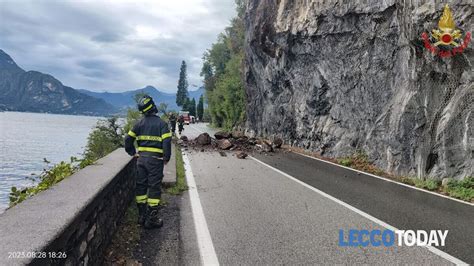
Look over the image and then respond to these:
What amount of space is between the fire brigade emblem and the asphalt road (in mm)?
4035

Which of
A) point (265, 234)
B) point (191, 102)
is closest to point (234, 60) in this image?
point (265, 234)

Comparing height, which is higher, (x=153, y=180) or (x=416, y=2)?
(x=416, y=2)

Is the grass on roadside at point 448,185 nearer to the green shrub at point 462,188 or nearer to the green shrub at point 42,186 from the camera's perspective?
the green shrub at point 462,188

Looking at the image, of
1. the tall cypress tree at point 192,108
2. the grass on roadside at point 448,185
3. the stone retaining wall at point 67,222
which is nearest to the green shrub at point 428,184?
the grass on roadside at point 448,185

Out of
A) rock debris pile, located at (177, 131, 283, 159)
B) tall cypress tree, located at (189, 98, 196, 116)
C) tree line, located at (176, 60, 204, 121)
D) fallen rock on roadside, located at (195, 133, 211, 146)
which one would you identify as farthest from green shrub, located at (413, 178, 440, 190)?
tall cypress tree, located at (189, 98, 196, 116)

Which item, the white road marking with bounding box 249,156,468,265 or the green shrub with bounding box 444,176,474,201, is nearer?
the white road marking with bounding box 249,156,468,265

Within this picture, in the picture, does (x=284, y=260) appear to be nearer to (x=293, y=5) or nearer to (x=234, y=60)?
(x=293, y=5)

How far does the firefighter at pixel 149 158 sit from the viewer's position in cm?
633

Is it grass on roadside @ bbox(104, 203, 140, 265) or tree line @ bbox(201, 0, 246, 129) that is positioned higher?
tree line @ bbox(201, 0, 246, 129)

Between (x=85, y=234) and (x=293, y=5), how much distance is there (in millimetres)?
21987

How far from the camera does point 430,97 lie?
11.1m

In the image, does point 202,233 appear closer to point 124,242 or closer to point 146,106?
point 124,242

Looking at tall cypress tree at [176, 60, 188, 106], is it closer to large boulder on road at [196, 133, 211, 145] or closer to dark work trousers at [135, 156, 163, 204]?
large boulder on road at [196, 133, 211, 145]

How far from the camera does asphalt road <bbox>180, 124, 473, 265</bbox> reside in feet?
16.5
